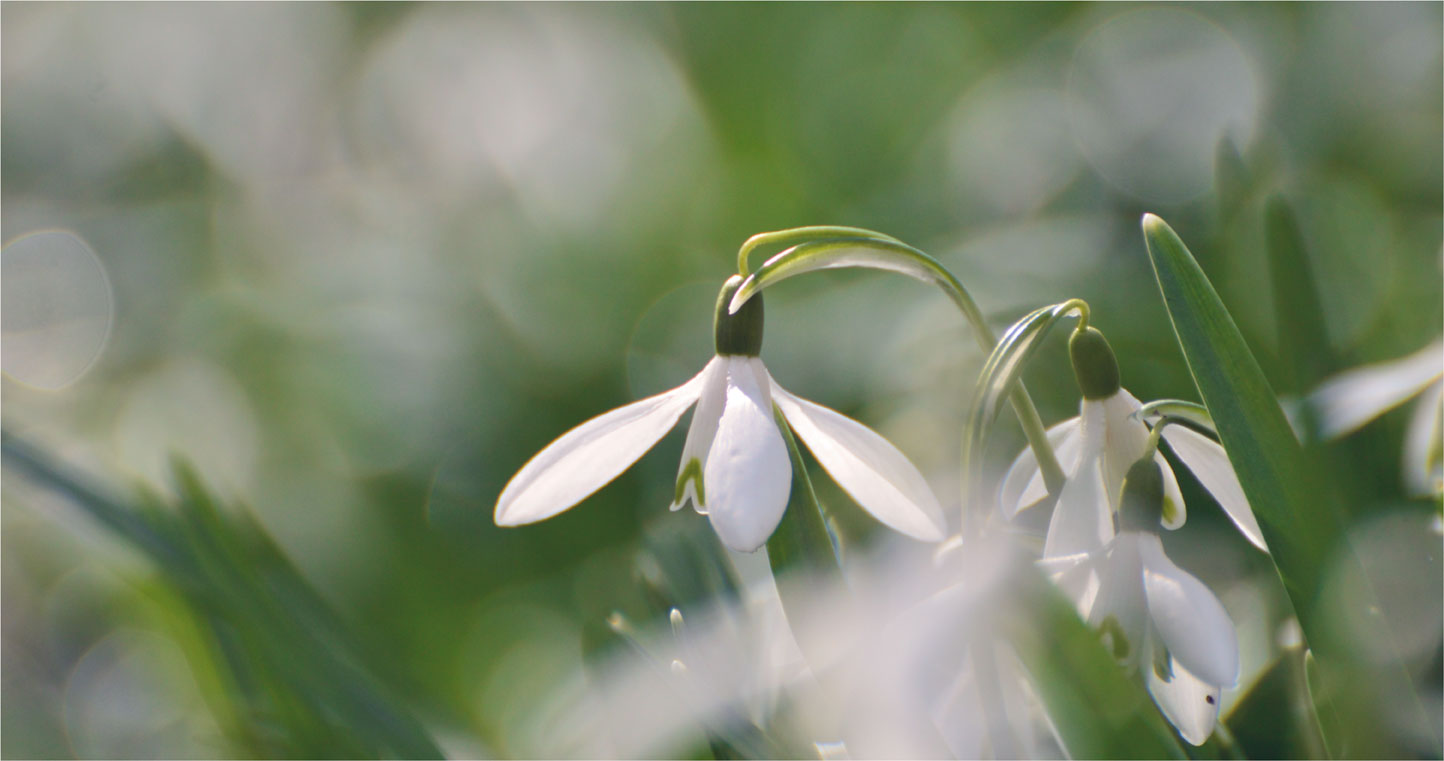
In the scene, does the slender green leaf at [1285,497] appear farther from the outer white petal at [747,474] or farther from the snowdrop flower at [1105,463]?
the outer white petal at [747,474]

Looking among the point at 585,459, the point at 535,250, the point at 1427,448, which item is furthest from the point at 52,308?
the point at 1427,448

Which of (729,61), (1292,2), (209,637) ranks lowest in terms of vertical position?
(209,637)

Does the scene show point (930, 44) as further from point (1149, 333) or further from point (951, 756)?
point (951, 756)

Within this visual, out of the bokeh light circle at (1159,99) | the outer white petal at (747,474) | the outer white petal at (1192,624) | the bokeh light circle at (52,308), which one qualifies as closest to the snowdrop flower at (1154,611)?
the outer white petal at (1192,624)

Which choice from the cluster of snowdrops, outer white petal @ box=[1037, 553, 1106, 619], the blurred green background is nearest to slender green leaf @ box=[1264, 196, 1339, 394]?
the blurred green background

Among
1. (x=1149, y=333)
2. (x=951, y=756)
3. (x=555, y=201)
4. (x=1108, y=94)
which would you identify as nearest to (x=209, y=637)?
(x=951, y=756)

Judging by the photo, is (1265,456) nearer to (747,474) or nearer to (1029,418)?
(1029,418)
